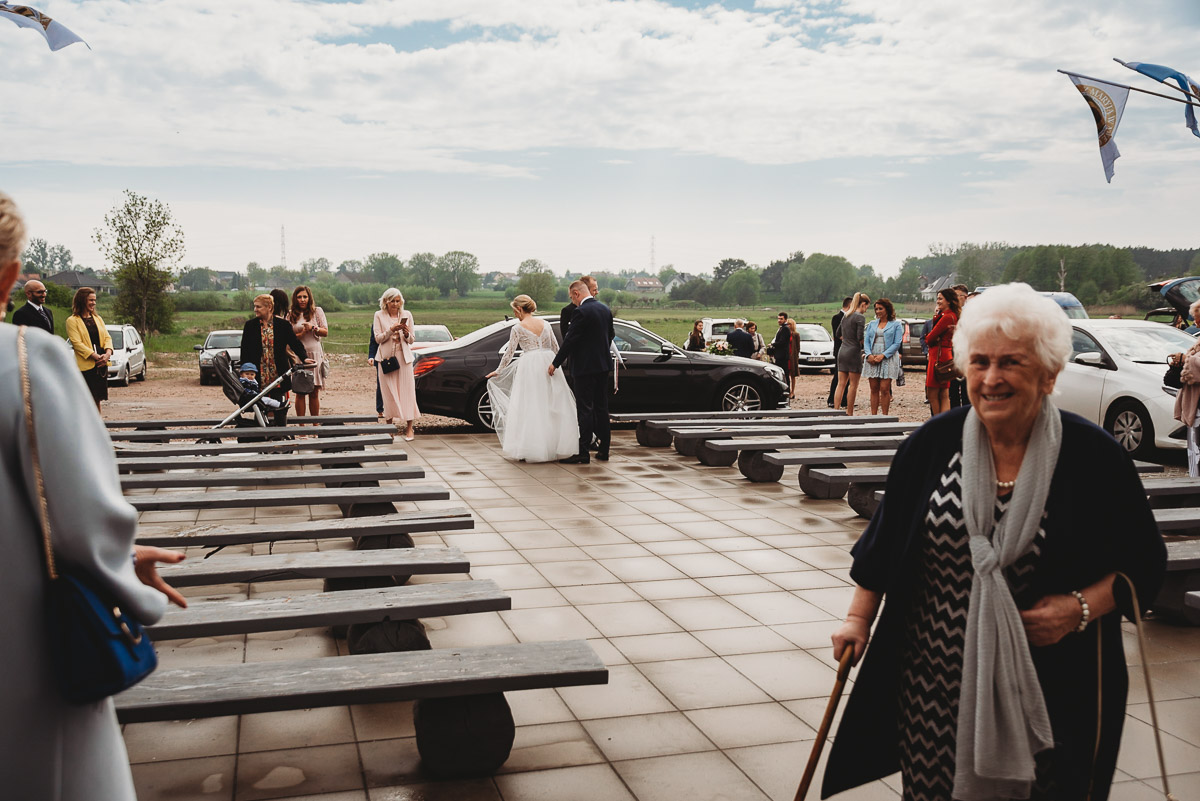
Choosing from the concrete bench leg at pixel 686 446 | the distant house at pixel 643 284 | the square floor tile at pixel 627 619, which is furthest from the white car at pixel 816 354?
the distant house at pixel 643 284

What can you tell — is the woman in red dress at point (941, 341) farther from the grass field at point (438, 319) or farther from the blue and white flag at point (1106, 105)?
the grass field at point (438, 319)

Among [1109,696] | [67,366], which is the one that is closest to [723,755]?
[1109,696]

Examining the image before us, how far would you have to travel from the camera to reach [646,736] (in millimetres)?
3879

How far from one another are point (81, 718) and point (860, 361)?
48.7 feet

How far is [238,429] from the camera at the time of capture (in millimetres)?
9797

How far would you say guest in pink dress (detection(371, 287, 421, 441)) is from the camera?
1212 centimetres

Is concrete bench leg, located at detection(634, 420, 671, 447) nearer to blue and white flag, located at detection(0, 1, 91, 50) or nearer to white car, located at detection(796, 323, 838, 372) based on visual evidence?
blue and white flag, located at detection(0, 1, 91, 50)

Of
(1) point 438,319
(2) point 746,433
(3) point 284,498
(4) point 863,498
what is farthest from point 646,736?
(1) point 438,319

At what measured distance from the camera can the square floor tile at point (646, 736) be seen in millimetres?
3748

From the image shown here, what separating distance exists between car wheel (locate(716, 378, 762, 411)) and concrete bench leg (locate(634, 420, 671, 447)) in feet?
6.36

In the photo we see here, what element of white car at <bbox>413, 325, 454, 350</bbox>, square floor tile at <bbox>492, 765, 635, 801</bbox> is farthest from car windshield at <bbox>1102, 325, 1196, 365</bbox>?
white car at <bbox>413, 325, 454, 350</bbox>

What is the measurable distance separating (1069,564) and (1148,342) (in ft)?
38.9

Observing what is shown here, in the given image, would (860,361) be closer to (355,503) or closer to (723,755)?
(355,503)

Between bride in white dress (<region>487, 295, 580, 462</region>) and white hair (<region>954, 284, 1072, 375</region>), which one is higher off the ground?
white hair (<region>954, 284, 1072, 375</region>)
